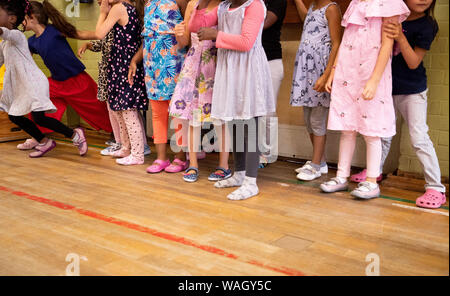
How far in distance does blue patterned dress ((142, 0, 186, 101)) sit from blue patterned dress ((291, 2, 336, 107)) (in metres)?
0.75

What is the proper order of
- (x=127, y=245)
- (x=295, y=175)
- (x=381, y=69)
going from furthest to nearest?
(x=295, y=175) → (x=381, y=69) → (x=127, y=245)

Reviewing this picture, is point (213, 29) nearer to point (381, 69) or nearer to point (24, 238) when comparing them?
point (381, 69)

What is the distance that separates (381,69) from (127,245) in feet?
4.80

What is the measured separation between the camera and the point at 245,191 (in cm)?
243

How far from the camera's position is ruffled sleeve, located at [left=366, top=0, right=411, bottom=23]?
2.14 metres

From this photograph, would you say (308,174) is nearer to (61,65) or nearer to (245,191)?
(245,191)

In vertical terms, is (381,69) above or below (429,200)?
above

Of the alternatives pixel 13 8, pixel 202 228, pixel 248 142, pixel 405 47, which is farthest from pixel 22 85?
pixel 405 47

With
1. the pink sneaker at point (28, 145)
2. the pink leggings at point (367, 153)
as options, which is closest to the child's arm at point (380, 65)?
the pink leggings at point (367, 153)

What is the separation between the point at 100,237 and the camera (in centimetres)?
190

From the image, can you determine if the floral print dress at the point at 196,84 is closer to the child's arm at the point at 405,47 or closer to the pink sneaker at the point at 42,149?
the child's arm at the point at 405,47

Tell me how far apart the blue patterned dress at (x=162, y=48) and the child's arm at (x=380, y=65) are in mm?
1218

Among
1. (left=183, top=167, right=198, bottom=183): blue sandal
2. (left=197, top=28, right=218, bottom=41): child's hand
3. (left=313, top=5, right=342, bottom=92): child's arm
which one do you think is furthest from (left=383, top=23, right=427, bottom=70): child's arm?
(left=183, top=167, right=198, bottom=183): blue sandal
